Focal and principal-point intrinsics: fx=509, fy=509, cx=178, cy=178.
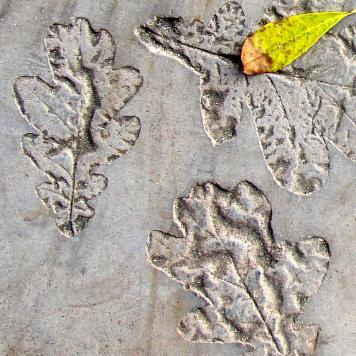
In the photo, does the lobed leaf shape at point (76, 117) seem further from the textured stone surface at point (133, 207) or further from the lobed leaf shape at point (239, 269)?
the lobed leaf shape at point (239, 269)

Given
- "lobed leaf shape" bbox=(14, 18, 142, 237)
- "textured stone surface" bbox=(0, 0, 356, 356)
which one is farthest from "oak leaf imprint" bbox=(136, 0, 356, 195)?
"lobed leaf shape" bbox=(14, 18, 142, 237)

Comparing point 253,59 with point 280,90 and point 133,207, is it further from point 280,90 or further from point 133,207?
point 133,207

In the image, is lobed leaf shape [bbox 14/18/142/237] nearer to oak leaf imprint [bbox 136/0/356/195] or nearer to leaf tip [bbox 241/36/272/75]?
oak leaf imprint [bbox 136/0/356/195]

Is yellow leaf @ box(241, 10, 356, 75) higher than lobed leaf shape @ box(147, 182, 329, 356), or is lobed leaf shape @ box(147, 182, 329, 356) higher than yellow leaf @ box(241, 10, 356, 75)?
yellow leaf @ box(241, 10, 356, 75)

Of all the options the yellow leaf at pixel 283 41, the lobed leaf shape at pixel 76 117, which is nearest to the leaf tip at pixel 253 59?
the yellow leaf at pixel 283 41

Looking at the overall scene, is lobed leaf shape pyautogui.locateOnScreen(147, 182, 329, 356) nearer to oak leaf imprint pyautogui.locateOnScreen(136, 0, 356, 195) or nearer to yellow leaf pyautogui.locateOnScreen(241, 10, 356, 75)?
oak leaf imprint pyautogui.locateOnScreen(136, 0, 356, 195)
